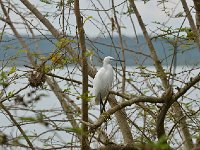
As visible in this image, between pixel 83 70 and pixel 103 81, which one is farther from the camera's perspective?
pixel 103 81

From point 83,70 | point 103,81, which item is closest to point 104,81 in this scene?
point 103,81

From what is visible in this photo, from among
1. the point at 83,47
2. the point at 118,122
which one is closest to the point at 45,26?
the point at 118,122

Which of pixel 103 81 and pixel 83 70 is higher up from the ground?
pixel 103 81

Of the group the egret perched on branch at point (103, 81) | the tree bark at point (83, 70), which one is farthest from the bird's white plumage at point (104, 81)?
the tree bark at point (83, 70)

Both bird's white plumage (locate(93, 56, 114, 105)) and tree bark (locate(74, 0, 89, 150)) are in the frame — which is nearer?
tree bark (locate(74, 0, 89, 150))

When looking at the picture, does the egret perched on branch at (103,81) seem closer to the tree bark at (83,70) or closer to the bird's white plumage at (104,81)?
→ the bird's white plumage at (104,81)

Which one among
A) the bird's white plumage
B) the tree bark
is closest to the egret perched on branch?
the bird's white plumage

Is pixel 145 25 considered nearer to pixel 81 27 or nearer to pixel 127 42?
pixel 127 42

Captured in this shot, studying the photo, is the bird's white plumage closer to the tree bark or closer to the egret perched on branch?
the egret perched on branch

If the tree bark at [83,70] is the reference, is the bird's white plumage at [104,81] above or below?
above

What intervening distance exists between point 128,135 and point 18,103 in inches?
68.5

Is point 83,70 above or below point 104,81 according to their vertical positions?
below

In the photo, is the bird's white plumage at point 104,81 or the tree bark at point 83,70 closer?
the tree bark at point 83,70

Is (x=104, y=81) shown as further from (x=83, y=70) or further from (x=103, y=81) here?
(x=83, y=70)
